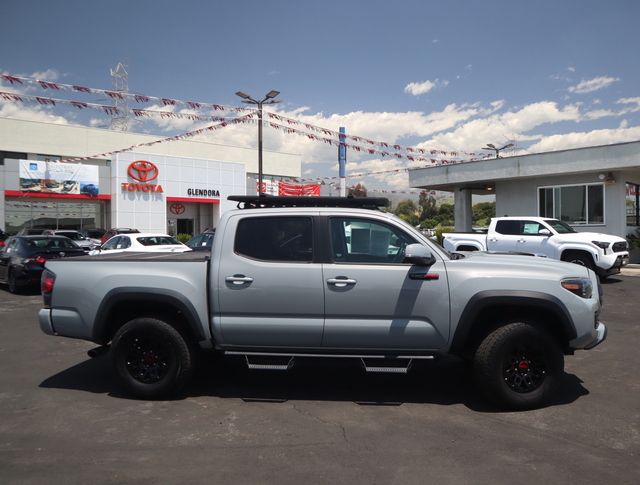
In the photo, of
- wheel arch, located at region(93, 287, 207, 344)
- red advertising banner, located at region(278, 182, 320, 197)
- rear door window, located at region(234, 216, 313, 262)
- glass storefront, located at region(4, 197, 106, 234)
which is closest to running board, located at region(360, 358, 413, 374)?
rear door window, located at region(234, 216, 313, 262)

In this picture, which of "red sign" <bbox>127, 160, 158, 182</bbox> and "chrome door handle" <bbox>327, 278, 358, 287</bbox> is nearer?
"chrome door handle" <bbox>327, 278, 358, 287</bbox>

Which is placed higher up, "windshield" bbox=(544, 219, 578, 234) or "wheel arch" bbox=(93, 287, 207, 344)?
"windshield" bbox=(544, 219, 578, 234)

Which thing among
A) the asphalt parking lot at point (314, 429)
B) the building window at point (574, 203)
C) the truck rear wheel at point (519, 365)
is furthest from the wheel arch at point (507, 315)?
the building window at point (574, 203)

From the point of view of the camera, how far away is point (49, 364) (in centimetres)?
603

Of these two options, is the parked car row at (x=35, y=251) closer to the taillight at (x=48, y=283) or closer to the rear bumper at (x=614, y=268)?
the taillight at (x=48, y=283)

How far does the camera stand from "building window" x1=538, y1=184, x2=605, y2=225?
18.5 meters

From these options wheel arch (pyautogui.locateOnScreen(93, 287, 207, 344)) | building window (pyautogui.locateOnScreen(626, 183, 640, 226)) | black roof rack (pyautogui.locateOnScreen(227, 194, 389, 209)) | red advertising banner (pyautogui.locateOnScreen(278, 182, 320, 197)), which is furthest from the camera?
red advertising banner (pyautogui.locateOnScreen(278, 182, 320, 197))

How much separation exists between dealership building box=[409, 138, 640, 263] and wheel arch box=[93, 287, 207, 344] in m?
17.4

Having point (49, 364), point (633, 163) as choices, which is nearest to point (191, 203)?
point (633, 163)

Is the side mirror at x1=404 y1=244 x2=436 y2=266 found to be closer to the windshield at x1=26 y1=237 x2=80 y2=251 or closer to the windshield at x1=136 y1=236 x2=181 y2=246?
the windshield at x1=26 y1=237 x2=80 y2=251

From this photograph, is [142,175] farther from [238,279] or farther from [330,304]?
[330,304]

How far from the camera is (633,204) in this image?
18.7 m

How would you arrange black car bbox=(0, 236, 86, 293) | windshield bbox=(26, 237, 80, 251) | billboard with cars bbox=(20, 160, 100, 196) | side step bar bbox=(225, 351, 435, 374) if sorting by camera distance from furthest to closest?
1. billboard with cars bbox=(20, 160, 100, 196)
2. windshield bbox=(26, 237, 80, 251)
3. black car bbox=(0, 236, 86, 293)
4. side step bar bbox=(225, 351, 435, 374)

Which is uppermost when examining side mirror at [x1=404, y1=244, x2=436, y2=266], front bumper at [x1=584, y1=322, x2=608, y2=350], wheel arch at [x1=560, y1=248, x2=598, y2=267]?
side mirror at [x1=404, y1=244, x2=436, y2=266]
